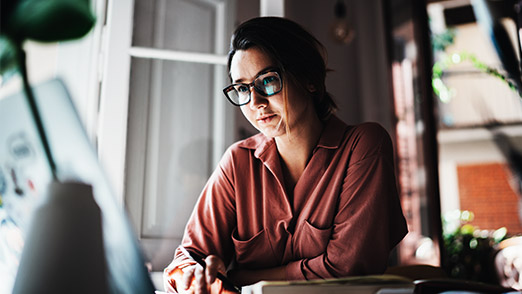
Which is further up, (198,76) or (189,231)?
(198,76)

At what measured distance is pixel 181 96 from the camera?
1.53 metres

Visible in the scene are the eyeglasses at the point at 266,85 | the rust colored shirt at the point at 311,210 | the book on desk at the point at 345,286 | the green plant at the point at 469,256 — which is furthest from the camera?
the green plant at the point at 469,256

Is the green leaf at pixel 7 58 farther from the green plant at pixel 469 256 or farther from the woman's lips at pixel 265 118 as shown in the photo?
the green plant at pixel 469 256

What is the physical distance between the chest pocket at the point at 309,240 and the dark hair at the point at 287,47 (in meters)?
0.35

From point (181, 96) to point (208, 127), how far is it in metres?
0.14

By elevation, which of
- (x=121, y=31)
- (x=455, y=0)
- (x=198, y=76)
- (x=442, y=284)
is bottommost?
(x=442, y=284)

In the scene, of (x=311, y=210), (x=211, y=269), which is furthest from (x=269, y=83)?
(x=211, y=269)

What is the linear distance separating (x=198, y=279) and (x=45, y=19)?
512mm

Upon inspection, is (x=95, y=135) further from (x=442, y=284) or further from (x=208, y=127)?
(x=442, y=284)

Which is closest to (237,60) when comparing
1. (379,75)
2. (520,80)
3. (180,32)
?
(180,32)

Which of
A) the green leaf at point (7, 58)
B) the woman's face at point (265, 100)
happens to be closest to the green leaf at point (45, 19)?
the green leaf at point (7, 58)

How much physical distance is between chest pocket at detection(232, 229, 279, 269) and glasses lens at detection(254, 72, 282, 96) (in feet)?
1.07

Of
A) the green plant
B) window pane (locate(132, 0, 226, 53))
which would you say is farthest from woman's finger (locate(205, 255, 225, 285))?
the green plant

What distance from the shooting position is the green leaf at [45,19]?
2.30 ft
